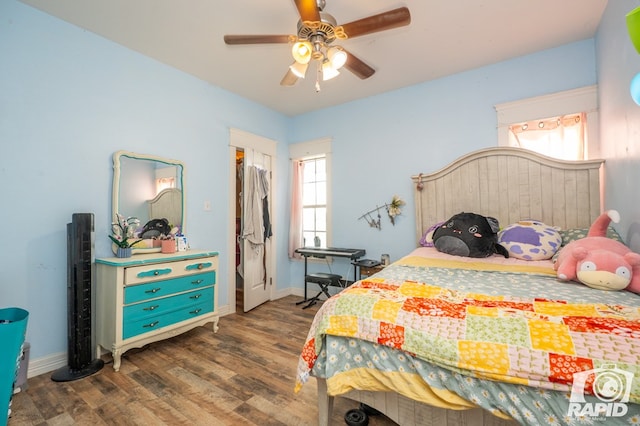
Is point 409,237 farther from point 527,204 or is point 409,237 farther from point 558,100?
point 558,100

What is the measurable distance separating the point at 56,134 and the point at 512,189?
13.5 ft

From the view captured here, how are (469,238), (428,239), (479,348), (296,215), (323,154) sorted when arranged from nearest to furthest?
(479,348) < (469,238) < (428,239) < (323,154) < (296,215)

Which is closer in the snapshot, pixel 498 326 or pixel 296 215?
pixel 498 326

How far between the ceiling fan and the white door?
183cm

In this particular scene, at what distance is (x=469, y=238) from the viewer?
2328mm

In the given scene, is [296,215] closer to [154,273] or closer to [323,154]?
[323,154]

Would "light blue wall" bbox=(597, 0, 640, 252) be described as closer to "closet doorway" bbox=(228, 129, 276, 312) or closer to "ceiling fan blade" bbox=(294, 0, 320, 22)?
"ceiling fan blade" bbox=(294, 0, 320, 22)

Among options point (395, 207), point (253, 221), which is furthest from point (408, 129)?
point (253, 221)

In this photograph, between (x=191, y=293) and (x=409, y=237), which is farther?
(x=409, y=237)

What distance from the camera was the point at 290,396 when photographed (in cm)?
182

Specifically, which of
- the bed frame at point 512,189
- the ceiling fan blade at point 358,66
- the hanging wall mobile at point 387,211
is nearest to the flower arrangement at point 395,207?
the hanging wall mobile at point 387,211

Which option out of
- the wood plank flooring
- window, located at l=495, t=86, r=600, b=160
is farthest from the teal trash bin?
window, located at l=495, t=86, r=600, b=160

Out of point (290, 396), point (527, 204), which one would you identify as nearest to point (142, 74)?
point (290, 396)

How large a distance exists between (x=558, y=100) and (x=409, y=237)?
6.48 feet
